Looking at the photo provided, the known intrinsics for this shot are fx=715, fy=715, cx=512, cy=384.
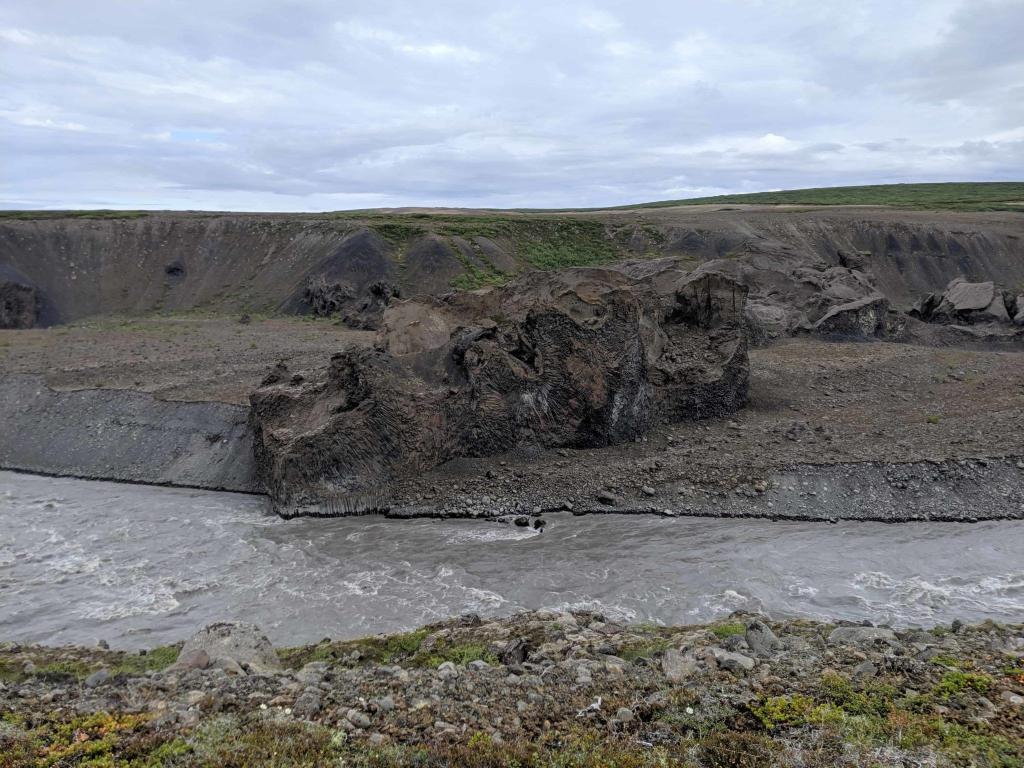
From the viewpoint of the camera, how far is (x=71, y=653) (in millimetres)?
13016

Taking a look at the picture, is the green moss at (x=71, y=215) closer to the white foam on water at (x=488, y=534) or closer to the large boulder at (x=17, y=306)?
the large boulder at (x=17, y=306)

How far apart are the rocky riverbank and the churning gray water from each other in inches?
130

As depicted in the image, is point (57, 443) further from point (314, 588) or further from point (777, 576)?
point (777, 576)

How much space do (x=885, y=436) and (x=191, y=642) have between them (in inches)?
900

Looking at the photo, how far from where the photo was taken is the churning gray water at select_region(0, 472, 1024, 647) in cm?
1549

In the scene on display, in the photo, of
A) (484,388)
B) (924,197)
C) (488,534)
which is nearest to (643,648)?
(488,534)

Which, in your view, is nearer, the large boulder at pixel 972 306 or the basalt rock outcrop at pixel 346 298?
the large boulder at pixel 972 306

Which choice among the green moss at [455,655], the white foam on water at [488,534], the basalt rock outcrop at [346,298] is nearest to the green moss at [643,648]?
the green moss at [455,655]

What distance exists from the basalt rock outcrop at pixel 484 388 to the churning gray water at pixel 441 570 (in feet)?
6.19

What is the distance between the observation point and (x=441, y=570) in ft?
58.6

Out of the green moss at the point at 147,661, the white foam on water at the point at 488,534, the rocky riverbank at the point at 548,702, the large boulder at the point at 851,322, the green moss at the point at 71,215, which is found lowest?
the white foam on water at the point at 488,534

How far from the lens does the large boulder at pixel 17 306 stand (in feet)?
184

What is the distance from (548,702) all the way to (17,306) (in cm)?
6323

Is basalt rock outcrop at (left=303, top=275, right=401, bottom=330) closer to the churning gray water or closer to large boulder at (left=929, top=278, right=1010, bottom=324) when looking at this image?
the churning gray water
